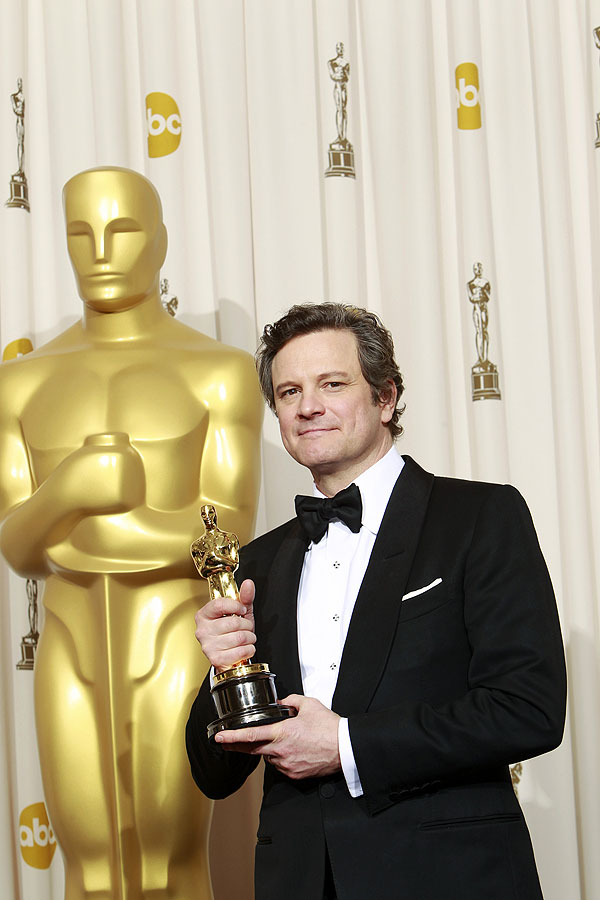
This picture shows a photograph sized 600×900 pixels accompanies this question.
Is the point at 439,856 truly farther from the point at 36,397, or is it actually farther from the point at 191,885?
the point at 36,397

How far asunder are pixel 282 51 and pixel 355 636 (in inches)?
79.1

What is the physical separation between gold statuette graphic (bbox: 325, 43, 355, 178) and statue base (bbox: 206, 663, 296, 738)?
A: 1816 mm

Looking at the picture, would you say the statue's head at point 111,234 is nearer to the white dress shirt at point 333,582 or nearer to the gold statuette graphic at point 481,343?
the white dress shirt at point 333,582

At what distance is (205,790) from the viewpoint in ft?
4.99

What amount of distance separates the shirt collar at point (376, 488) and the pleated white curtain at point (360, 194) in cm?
122

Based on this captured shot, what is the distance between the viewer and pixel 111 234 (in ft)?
7.04

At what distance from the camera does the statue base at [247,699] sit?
→ 4.20ft

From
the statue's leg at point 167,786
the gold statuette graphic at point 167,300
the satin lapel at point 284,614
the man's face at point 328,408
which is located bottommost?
the statue's leg at point 167,786

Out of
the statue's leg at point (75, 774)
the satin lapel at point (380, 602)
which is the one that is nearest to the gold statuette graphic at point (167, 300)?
the statue's leg at point (75, 774)

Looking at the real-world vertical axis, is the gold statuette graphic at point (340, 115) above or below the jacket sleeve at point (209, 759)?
above

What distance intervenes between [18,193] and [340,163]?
0.85 metres

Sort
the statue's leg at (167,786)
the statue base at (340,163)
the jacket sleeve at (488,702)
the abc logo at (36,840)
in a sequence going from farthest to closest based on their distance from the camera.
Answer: the statue base at (340,163), the abc logo at (36,840), the statue's leg at (167,786), the jacket sleeve at (488,702)

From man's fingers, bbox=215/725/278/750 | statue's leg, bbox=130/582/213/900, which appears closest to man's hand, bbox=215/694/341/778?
man's fingers, bbox=215/725/278/750

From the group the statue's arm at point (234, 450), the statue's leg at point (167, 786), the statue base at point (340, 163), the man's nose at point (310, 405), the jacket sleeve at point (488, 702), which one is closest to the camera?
the jacket sleeve at point (488, 702)
